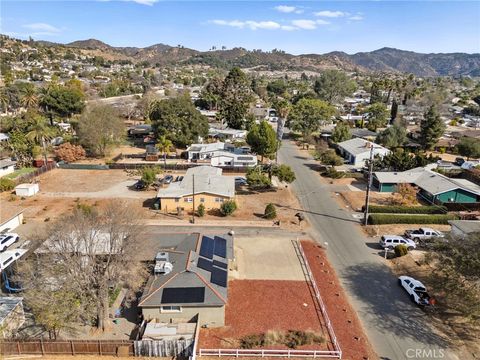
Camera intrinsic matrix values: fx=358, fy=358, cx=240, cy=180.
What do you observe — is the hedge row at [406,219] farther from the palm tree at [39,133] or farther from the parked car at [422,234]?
the palm tree at [39,133]

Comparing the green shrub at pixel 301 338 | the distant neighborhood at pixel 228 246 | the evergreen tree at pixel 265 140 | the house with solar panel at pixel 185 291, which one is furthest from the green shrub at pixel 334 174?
the green shrub at pixel 301 338

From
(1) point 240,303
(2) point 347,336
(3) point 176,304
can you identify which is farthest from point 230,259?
(2) point 347,336

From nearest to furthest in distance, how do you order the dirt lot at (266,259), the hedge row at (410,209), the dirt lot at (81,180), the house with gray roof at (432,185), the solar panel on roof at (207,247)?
the solar panel on roof at (207,247) < the dirt lot at (266,259) < the hedge row at (410,209) < the house with gray roof at (432,185) < the dirt lot at (81,180)

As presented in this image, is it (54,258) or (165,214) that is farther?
(165,214)

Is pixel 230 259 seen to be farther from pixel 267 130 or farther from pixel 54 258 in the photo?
pixel 267 130

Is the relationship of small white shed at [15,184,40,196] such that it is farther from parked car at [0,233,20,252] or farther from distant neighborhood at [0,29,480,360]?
parked car at [0,233,20,252]

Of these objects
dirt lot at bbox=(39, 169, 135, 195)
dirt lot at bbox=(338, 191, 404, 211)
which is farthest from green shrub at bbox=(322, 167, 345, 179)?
dirt lot at bbox=(39, 169, 135, 195)
